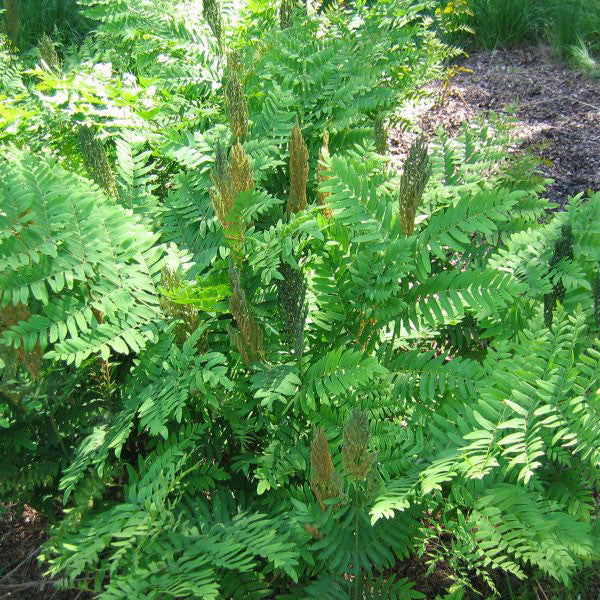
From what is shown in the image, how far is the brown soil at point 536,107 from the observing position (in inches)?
155

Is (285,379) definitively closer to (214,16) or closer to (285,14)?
(214,16)

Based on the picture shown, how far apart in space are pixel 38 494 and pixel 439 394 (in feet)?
4.36

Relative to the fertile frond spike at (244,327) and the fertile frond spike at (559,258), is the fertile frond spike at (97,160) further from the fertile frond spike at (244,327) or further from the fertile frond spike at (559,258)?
the fertile frond spike at (559,258)

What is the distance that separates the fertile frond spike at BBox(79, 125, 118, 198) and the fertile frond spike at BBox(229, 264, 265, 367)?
654 millimetres

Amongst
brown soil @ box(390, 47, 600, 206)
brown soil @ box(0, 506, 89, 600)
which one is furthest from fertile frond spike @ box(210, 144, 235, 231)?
brown soil @ box(390, 47, 600, 206)

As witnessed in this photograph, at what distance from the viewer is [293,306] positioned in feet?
6.27

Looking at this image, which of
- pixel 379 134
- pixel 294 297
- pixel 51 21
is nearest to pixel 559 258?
pixel 294 297

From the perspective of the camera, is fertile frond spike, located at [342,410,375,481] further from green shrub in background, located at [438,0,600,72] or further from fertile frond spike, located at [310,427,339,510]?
green shrub in background, located at [438,0,600,72]

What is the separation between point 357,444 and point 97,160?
1.38 metres

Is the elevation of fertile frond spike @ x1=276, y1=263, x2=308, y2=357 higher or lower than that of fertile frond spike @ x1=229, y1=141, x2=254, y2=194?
lower

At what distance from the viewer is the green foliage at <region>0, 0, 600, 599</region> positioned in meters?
1.71

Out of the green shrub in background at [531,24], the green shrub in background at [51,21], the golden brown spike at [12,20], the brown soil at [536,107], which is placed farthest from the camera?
the green shrub in background at [51,21]

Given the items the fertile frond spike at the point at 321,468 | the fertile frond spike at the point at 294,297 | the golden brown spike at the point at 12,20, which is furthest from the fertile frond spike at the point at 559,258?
the golden brown spike at the point at 12,20

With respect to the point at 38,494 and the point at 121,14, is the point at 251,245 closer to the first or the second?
the point at 38,494
